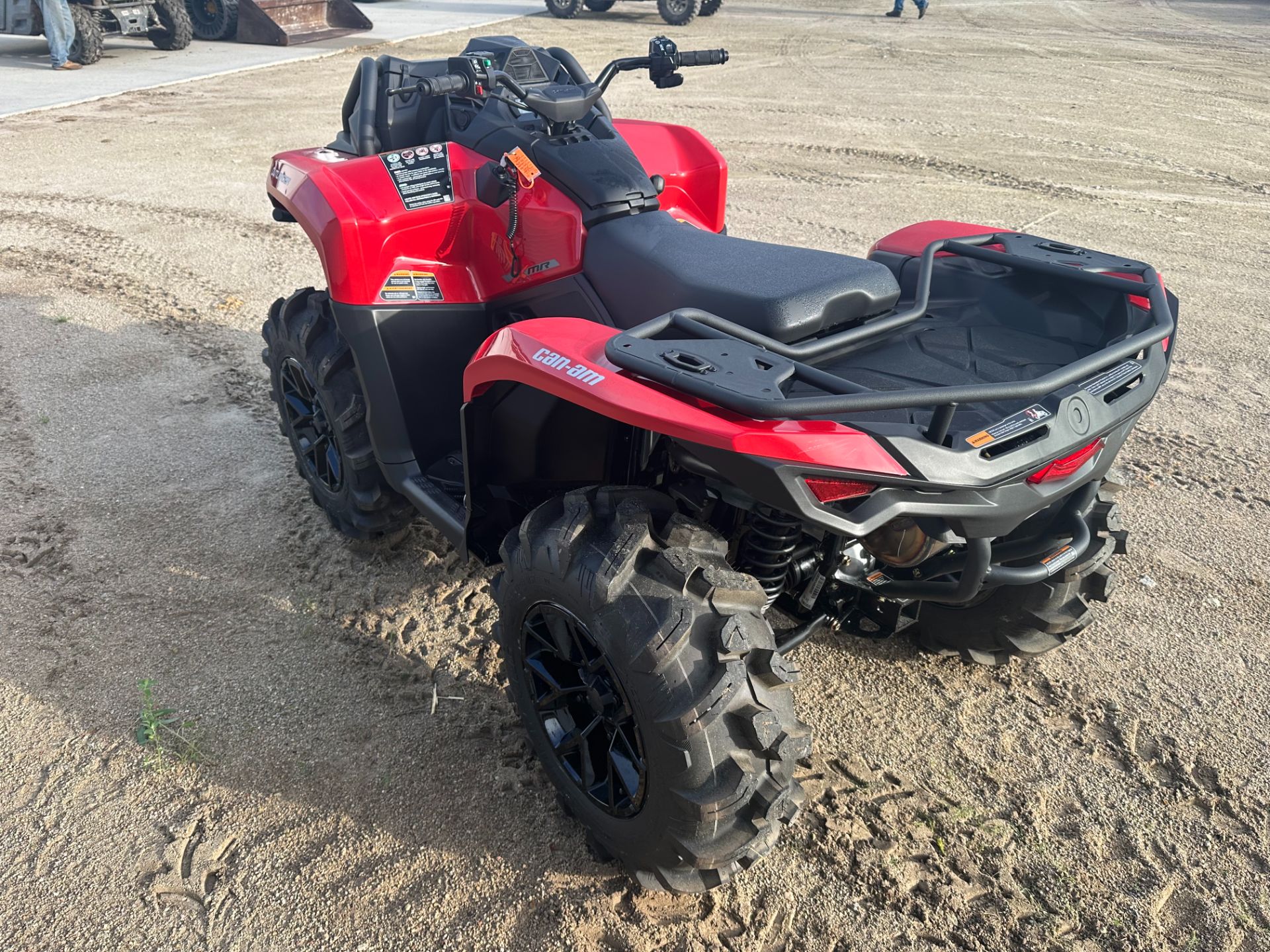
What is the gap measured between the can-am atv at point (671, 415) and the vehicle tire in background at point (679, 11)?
1502cm

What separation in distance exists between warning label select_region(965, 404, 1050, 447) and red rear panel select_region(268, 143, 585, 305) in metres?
1.33

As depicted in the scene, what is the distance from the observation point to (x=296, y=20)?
14734mm

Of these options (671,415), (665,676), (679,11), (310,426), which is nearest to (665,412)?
(671,415)

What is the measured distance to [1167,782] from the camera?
261cm

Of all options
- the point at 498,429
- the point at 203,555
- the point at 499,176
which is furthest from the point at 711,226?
the point at 203,555

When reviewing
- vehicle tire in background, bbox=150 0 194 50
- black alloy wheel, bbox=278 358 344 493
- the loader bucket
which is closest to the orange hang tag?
black alloy wheel, bbox=278 358 344 493

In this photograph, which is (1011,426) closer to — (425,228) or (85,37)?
(425,228)

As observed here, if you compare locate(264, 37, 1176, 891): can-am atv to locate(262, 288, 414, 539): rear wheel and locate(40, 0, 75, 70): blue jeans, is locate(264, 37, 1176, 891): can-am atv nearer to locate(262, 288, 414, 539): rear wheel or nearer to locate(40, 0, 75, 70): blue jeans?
locate(262, 288, 414, 539): rear wheel

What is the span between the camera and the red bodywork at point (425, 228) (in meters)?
2.82

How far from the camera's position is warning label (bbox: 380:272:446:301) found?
10.00 ft

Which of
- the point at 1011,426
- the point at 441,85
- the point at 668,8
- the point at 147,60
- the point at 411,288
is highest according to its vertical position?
the point at 441,85

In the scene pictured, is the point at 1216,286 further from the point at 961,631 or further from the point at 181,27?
the point at 181,27

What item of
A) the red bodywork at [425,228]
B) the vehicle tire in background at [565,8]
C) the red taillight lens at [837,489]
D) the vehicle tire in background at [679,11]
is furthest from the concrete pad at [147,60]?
the red taillight lens at [837,489]

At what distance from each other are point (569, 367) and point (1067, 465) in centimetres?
108
